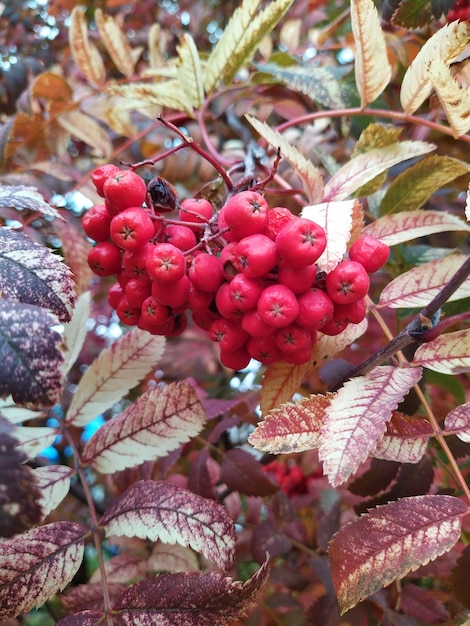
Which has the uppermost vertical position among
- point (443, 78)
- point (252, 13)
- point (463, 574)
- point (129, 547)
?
point (252, 13)

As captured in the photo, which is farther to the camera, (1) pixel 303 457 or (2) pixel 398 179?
(1) pixel 303 457

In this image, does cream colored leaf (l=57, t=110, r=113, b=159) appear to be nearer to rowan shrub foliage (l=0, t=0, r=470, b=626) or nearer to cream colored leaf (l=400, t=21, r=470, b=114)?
rowan shrub foliage (l=0, t=0, r=470, b=626)

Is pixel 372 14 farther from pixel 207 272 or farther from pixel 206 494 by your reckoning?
pixel 206 494

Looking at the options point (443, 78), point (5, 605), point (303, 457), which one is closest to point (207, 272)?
point (443, 78)

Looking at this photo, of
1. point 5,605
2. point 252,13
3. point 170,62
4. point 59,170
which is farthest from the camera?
point 170,62

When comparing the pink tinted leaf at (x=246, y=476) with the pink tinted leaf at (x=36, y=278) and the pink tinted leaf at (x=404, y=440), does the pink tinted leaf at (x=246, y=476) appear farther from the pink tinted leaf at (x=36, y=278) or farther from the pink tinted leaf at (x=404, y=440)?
the pink tinted leaf at (x=36, y=278)

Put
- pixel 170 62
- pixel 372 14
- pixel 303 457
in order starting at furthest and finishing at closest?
pixel 303 457 < pixel 170 62 < pixel 372 14
